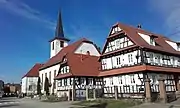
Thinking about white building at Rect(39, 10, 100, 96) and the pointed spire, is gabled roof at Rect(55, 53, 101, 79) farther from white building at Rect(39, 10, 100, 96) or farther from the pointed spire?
the pointed spire

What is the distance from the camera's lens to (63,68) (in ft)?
141

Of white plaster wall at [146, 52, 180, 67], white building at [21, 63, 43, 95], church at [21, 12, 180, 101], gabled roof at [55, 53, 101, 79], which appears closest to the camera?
church at [21, 12, 180, 101]

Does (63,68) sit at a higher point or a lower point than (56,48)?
lower

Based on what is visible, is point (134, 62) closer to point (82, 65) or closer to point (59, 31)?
point (82, 65)

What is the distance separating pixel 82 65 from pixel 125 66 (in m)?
10.8

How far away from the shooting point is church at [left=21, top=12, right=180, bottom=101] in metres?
30.3

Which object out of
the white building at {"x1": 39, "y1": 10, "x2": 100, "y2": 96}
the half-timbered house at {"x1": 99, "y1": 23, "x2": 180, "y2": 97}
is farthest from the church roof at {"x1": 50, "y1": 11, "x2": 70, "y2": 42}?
the half-timbered house at {"x1": 99, "y1": 23, "x2": 180, "y2": 97}

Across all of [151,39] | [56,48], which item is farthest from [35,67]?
[151,39]

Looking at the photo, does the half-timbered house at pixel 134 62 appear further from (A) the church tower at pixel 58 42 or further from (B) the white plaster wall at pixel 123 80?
(A) the church tower at pixel 58 42

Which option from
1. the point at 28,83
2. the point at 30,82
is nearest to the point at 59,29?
the point at 30,82

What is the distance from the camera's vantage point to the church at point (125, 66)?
3026 cm

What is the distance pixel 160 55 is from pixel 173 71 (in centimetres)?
298

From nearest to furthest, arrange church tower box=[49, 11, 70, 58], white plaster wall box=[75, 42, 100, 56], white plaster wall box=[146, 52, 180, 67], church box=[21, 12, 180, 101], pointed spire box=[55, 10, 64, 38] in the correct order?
church box=[21, 12, 180, 101]
white plaster wall box=[146, 52, 180, 67]
white plaster wall box=[75, 42, 100, 56]
church tower box=[49, 11, 70, 58]
pointed spire box=[55, 10, 64, 38]

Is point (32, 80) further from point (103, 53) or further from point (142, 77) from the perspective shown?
point (142, 77)
